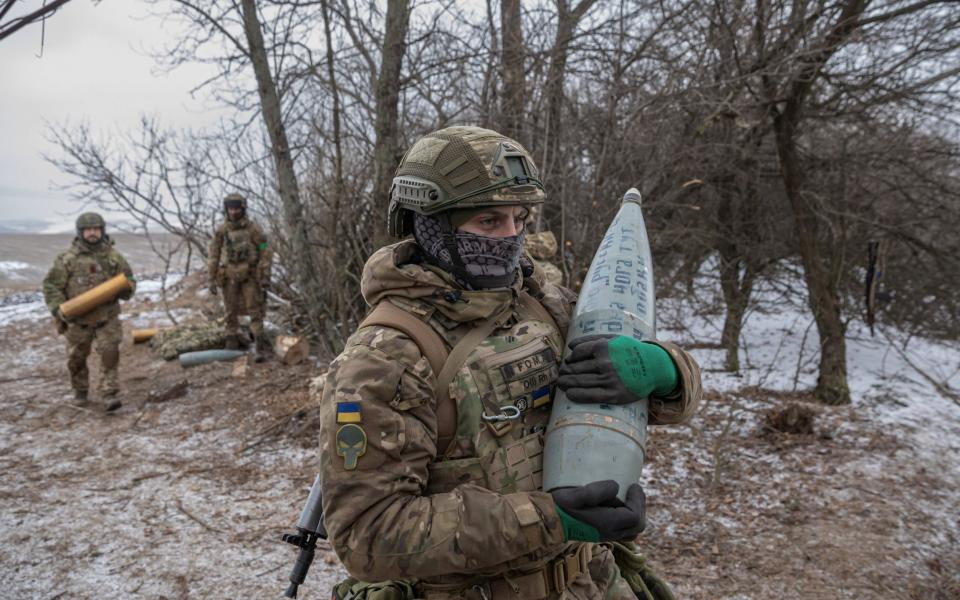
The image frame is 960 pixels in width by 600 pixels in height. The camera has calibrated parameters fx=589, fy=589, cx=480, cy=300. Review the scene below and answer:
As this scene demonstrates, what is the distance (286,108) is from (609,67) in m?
3.96

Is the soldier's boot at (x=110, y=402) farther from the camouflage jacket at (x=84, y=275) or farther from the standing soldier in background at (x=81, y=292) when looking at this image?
the camouflage jacket at (x=84, y=275)

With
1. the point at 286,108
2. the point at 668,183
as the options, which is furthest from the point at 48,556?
the point at 668,183

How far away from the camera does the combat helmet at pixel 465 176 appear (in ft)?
5.45

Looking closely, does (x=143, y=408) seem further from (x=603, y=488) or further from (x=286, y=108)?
(x=603, y=488)

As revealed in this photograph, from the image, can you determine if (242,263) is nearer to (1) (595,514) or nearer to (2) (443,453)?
(2) (443,453)

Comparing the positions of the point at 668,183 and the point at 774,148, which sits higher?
the point at 774,148

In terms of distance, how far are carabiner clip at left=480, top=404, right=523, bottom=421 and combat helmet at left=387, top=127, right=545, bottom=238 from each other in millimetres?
568

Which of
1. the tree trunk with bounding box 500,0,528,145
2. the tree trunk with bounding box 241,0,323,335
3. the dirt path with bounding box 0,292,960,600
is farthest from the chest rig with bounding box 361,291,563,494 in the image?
the tree trunk with bounding box 241,0,323,335

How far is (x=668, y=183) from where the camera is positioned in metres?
7.64

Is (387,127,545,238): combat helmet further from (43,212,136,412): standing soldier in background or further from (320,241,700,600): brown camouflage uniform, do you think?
(43,212,136,412): standing soldier in background

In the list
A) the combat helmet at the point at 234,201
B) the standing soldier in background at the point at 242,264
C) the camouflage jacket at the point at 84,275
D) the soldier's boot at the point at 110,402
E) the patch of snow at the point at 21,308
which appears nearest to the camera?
the camouflage jacket at the point at 84,275

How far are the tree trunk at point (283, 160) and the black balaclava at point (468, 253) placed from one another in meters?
5.28

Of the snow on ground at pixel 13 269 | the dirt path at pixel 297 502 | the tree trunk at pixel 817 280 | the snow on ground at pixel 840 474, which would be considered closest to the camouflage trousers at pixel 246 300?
the dirt path at pixel 297 502

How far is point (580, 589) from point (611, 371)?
27.3 inches
